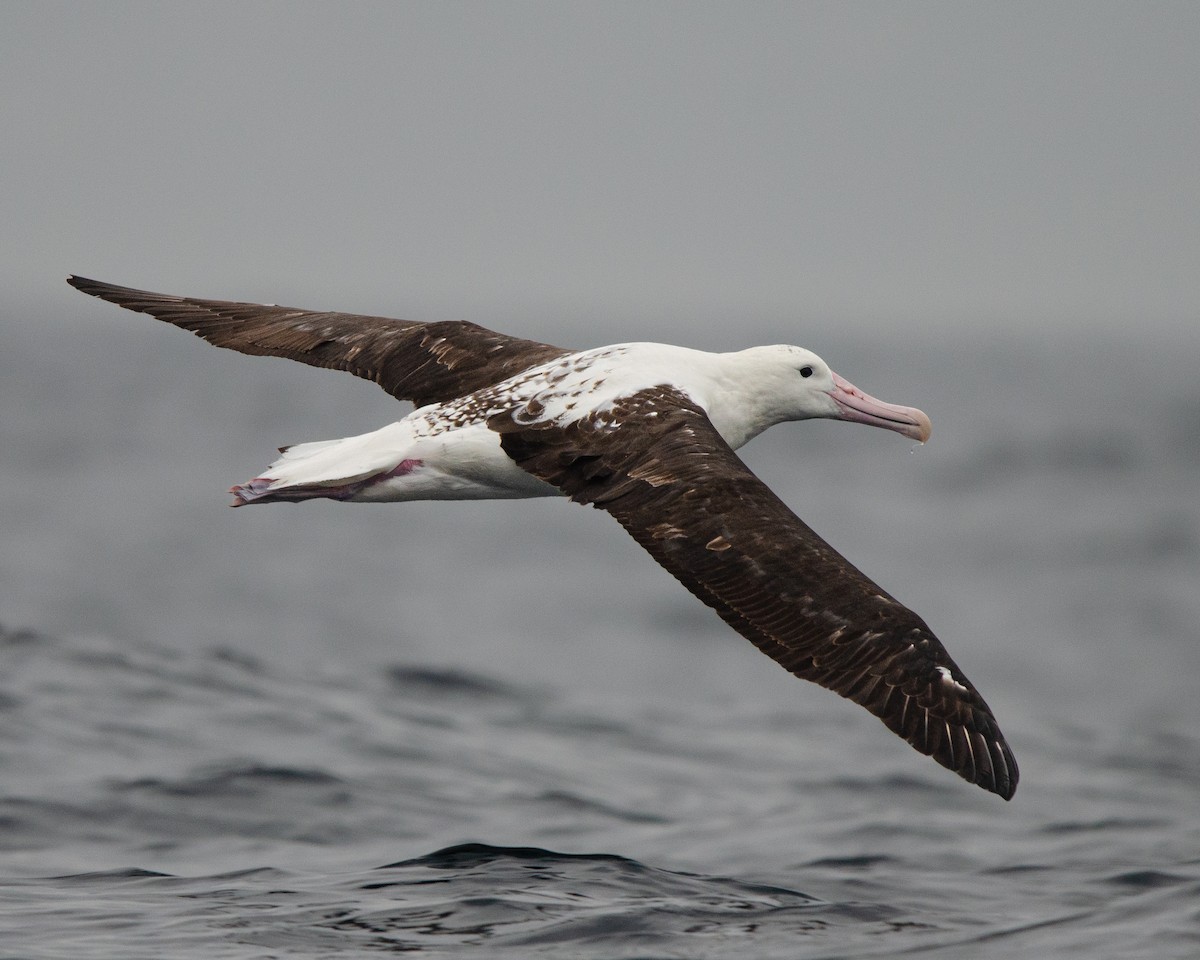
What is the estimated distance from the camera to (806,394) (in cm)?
1045

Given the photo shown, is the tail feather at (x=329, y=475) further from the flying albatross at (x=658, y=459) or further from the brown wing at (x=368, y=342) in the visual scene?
the brown wing at (x=368, y=342)

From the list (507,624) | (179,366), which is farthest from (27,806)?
(179,366)

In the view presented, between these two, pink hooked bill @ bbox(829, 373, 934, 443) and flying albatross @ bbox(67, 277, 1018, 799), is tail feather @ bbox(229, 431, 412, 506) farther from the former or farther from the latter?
pink hooked bill @ bbox(829, 373, 934, 443)

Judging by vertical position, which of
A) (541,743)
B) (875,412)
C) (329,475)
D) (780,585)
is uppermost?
(875,412)

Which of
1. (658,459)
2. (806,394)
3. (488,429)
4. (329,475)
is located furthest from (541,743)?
(658,459)

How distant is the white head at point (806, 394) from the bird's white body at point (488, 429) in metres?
0.04

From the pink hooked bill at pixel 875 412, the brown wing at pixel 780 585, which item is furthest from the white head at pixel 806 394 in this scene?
the brown wing at pixel 780 585

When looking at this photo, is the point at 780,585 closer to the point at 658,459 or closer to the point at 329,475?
the point at 658,459

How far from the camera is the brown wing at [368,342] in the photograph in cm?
1068

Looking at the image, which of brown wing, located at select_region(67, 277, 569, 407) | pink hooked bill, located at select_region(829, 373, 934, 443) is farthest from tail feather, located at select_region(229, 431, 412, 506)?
pink hooked bill, located at select_region(829, 373, 934, 443)

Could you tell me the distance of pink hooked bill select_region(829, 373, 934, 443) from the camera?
10.4 m

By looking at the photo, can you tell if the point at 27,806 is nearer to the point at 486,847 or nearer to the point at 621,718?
the point at 486,847

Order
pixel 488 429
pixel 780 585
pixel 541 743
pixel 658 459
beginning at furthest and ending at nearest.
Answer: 1. pixel 541 743
2. pixel 488 429
3. pixel 658 459
4. pixel 780 585

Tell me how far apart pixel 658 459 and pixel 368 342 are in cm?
297
